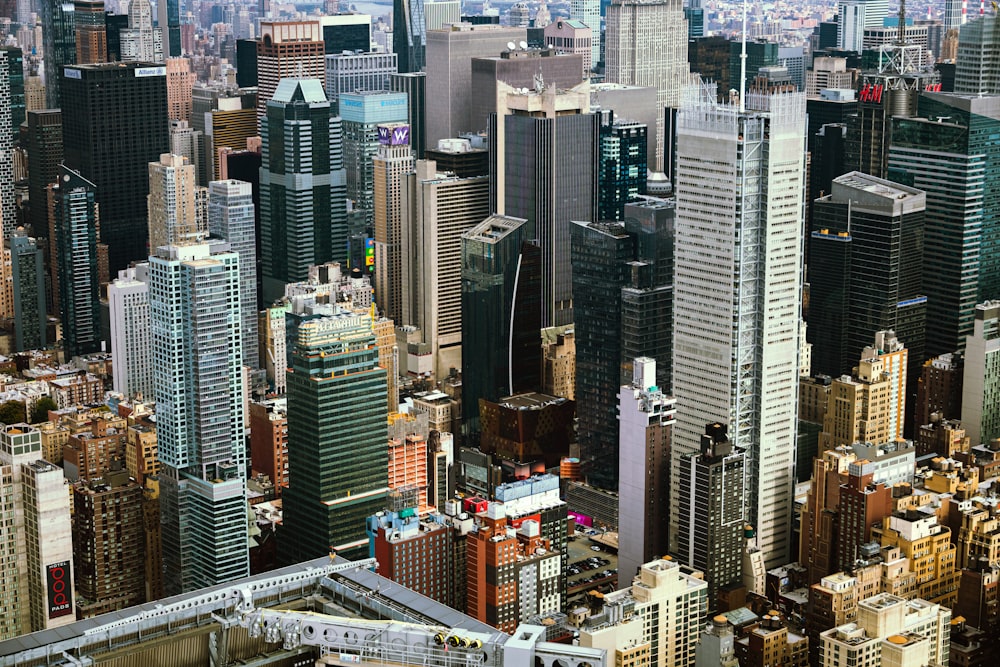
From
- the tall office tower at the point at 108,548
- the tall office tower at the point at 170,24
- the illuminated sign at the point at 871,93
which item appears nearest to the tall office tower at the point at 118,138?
the tall office tower at the point at 170,24

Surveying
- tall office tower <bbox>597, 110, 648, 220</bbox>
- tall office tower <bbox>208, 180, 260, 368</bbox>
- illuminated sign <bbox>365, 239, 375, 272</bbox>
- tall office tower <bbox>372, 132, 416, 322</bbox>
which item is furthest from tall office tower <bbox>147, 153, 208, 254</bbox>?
tall office tower <bbox>597, 110, 648, 220</bbox>

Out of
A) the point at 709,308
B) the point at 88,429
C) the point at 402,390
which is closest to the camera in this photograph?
the point at 709,308

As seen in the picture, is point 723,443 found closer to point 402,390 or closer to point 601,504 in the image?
point 601,504

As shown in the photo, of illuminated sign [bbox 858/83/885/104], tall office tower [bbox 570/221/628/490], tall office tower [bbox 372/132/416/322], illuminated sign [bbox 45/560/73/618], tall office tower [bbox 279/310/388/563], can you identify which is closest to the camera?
illuminated sign [bbox 45/560/73/618]

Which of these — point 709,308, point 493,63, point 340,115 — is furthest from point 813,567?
point 340,115

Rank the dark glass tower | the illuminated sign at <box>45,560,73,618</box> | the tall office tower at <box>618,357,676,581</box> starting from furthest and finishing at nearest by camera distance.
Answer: the dark glass tower, the tall office tower at <box>618,357,676,581</box>, the illuminated sign at <box>45,560,73,618</box>

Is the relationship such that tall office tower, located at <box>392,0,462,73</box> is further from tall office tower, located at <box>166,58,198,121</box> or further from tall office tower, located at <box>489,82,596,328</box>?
tall office tower, located at <box>489,82,596,328</box>

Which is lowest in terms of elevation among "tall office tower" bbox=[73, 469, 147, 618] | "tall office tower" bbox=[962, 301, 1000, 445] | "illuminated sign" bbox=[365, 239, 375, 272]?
"tall office tower" bbox=[73, 469, 147, 618]

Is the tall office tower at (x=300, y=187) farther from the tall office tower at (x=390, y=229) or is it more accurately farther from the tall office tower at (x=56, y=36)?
the tall office tower at (x=56, y=36)
